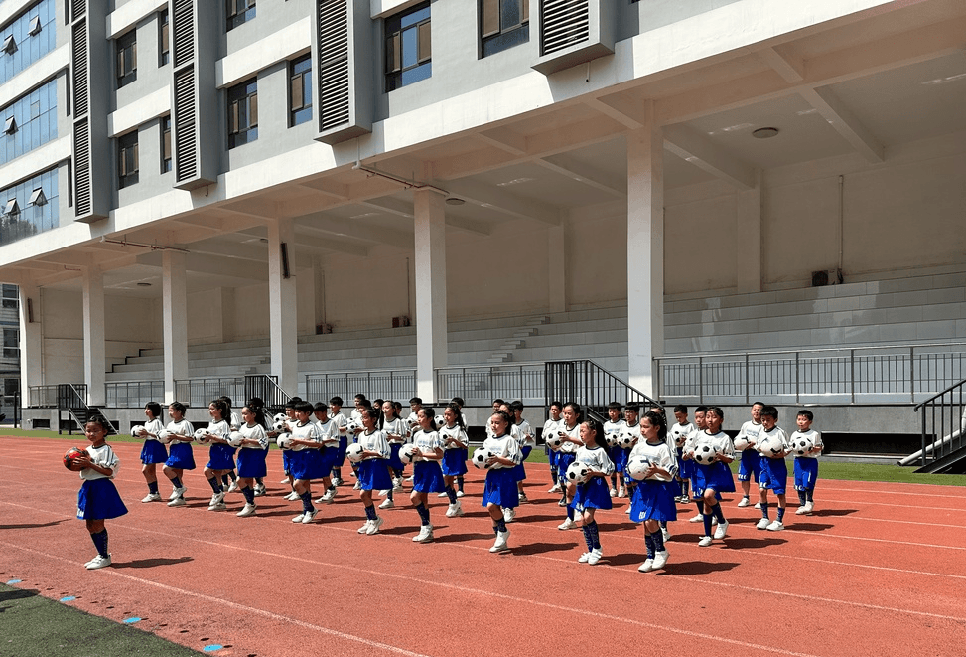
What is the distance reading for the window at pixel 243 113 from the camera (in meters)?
24.7

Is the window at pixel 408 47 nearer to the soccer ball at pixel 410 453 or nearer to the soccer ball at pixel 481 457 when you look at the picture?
the soccer ball at pixel 410 453

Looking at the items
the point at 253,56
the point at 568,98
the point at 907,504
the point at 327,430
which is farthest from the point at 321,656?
the point at 253,56

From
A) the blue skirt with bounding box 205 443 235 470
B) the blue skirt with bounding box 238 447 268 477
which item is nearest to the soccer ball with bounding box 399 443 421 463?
the blue skirt with bounding box 238 447 268 477

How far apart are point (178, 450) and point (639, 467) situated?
28.4 feet

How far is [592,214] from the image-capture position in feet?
98.0

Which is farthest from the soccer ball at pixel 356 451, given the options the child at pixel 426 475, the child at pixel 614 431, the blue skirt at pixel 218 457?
the child at pixel 614 431

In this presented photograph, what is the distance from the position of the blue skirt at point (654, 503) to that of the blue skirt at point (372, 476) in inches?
145

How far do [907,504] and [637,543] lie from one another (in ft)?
15.9

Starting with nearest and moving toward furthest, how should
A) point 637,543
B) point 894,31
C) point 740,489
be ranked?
point 637,543, point 740,489, point 894,31

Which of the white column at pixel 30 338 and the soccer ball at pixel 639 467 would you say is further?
the white column at pixel 30 338

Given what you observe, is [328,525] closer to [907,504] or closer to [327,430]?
[327,430]

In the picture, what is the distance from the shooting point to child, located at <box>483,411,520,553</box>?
357 inches

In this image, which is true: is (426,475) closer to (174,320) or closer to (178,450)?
(178,450)

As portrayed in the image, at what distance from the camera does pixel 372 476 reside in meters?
10.3
